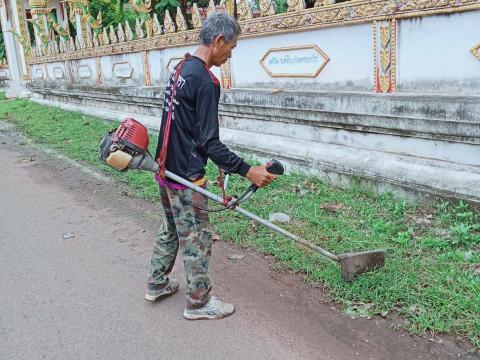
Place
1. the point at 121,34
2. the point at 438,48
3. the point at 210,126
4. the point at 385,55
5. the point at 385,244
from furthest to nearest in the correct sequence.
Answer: the point at 121,34 < the point at 385,55 < the point at 438,48 < the point at 385,244 < the point at 210,126

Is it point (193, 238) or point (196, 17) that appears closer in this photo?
point (193, 238)

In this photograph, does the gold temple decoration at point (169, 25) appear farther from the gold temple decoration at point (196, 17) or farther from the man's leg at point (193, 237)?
the man's leg at point (193, 237)

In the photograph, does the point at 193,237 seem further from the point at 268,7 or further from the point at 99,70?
the point at 99,70

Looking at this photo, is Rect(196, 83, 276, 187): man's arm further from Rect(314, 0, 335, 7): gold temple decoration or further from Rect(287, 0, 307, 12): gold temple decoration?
Rect(287, 0, 307, 12): gold temple decoration

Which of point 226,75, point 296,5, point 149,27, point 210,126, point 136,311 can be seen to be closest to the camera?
point 210,126

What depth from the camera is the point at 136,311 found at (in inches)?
127

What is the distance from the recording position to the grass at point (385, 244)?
116 inches

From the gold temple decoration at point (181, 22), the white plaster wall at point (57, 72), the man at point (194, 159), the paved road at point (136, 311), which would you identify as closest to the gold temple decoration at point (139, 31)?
the gold temple decoration at point (181, 22)

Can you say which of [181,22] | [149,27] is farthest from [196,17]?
[149,27]

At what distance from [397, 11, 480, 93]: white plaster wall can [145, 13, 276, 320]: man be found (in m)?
2.02

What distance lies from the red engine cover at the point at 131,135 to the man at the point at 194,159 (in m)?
0.11

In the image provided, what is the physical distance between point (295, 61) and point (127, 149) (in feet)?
9.71

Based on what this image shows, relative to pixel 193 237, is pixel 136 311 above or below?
below

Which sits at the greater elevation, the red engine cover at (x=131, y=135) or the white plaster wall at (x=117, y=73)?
A: the white plaster wall at (x=117, y=73)
